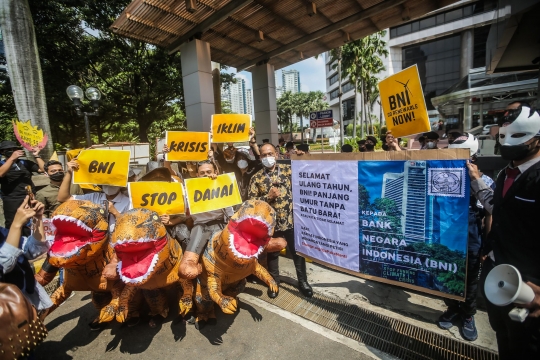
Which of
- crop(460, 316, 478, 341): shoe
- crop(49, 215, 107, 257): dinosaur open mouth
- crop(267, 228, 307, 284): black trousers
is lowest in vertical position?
crop(460, 316, 478, 341): shoe

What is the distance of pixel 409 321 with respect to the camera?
116 inches

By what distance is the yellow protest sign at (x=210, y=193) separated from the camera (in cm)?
303

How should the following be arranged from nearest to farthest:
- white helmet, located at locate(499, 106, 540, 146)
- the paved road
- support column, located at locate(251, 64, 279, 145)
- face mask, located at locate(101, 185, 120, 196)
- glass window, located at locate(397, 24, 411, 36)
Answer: white helmet, located at locate(499, 106, 540, 146)
the paved road
face mask, located at locate(101, 185, 120, 196)
support column, located at locate(251, 64, 279, 145)
glass window, located at locate(397, 24, 411, 36)

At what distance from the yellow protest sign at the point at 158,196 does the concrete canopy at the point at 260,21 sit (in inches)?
185

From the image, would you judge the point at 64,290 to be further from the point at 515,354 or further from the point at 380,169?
the point at 515,354

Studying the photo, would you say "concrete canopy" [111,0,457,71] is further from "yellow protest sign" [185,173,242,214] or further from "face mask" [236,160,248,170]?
"yellow protest sign" [185,173,242,214]

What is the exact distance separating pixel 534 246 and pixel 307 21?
7.23 metres

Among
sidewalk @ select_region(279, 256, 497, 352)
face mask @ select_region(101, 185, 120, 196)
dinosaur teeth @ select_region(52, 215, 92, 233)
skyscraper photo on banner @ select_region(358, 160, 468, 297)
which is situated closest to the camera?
dinosaur teeth @ select_region(52, 215, 92, 233)

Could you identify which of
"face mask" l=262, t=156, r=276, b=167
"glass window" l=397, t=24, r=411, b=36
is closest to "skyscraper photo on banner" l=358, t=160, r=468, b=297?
"face mask" l=262, t=156, r=276, b=167

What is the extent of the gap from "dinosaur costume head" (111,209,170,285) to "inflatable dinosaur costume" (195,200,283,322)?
590 mm

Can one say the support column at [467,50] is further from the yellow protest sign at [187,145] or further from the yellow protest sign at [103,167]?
the yellow protest sign at [103,167]

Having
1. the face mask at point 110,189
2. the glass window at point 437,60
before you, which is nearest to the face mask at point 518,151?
the face mask at point 110,189

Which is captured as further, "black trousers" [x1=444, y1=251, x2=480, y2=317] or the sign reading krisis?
"black trousers" [x1=444, y1=251, x2=480, y2=317]

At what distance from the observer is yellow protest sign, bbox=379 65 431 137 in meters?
3.17
